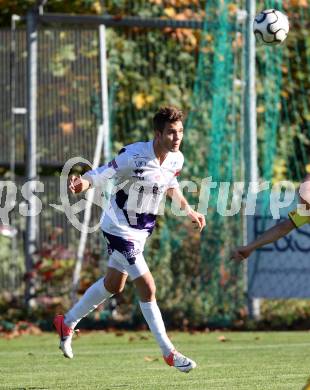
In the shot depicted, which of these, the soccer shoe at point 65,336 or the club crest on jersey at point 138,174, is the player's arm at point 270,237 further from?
the soccer shoe at point 65,336

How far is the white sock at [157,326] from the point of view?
7818mm

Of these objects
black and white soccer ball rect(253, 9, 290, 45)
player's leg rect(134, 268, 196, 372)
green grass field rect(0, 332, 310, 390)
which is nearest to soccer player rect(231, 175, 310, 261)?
green grass field rect(0, 332, 310, 390)

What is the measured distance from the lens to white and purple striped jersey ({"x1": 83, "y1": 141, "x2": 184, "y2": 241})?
8.37 metres

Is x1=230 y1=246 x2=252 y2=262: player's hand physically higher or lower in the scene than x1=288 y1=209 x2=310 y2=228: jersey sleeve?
lower

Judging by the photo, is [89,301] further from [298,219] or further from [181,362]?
[298,219]

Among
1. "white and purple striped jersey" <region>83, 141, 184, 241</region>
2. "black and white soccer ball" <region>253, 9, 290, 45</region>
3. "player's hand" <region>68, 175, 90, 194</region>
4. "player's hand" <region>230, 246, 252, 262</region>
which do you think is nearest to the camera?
"player's hand" <region>230, 246, 252, 262</region>

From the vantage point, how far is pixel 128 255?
8234 mm

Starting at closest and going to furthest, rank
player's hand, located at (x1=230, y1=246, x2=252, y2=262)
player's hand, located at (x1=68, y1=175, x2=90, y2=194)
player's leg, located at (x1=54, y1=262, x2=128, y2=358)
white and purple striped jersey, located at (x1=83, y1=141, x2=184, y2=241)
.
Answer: player's hand, located at (x1=230, y1=246, x2=252, y2=262) → player's hand, located at (x1=68, y1=175, x2=90, y2=194) → white and purple striped jersey, located at (x1=83, y1=141, x2=184, y2=241) → player's leg, located at (x1=54, y1=262, x2=128, y2=358)

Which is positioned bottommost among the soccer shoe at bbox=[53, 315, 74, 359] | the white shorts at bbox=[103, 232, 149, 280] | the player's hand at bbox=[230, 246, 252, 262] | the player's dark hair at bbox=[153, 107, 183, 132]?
the soccer shoe at bbox=[53, 315, 74, 359]

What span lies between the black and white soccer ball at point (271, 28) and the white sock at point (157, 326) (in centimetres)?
403

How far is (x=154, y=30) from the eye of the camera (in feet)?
48.5

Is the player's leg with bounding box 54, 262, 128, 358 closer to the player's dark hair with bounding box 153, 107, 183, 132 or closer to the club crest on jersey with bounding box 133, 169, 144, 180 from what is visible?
the club crest on jersey with bounding box 133, 169, 144, 180

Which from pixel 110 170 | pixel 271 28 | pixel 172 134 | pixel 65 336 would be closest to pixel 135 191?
pixel 110 170

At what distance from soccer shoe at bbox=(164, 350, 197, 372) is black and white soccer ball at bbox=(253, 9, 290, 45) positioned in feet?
14.6
